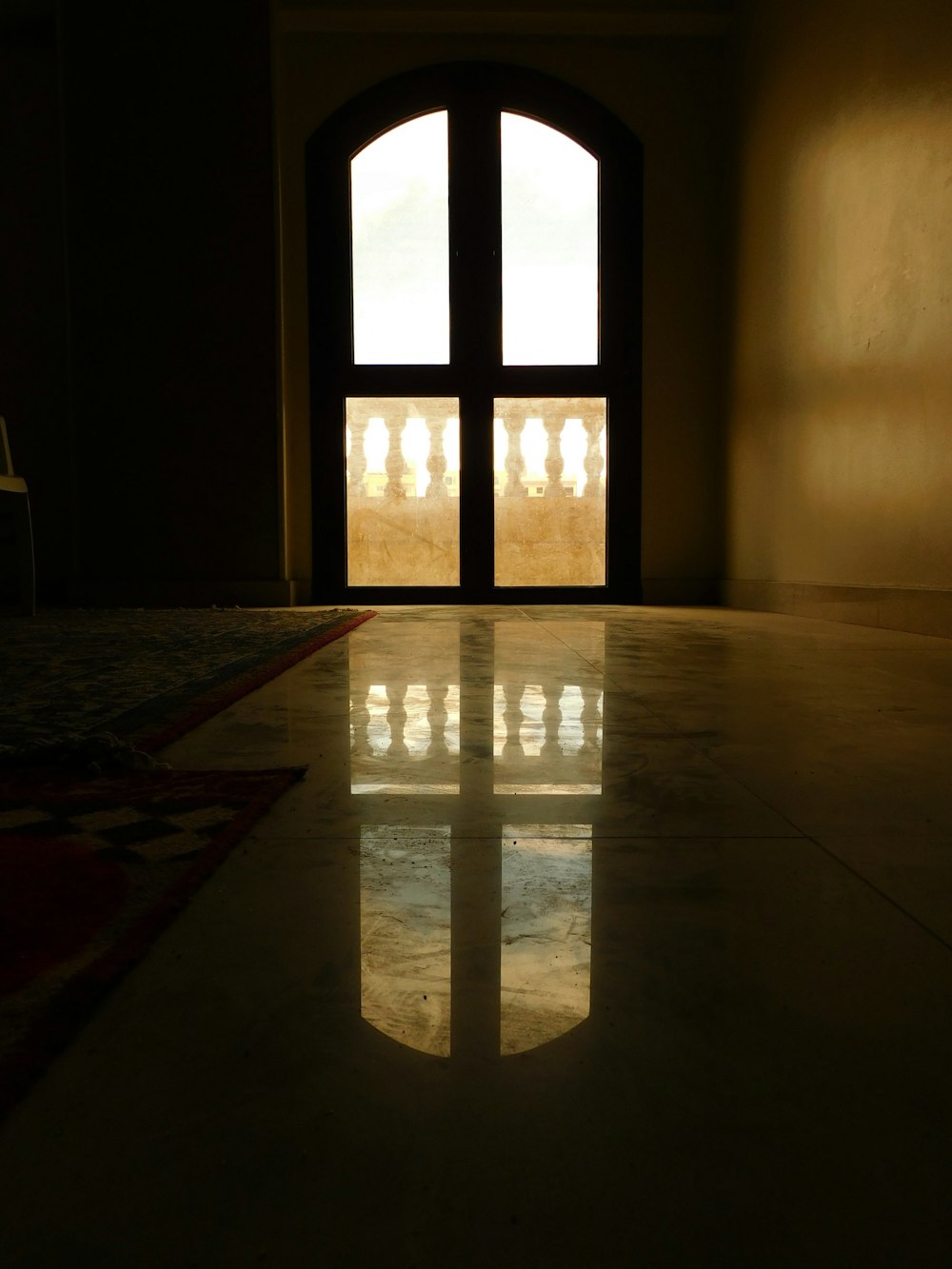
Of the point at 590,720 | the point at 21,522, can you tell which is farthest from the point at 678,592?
the point at 590,720

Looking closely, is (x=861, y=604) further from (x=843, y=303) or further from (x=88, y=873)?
(x=88, y=873)

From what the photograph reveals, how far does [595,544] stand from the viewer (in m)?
5.34

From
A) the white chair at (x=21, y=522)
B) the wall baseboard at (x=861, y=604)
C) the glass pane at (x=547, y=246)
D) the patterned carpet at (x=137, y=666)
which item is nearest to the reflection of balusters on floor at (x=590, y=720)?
the patterned carpet at (x=137, y=666)

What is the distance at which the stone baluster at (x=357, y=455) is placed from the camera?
5246mm

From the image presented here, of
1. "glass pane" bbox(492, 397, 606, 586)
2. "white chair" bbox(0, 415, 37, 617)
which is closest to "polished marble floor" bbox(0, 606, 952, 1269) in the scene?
"white chair" bbox(0, 415, 37, 617)

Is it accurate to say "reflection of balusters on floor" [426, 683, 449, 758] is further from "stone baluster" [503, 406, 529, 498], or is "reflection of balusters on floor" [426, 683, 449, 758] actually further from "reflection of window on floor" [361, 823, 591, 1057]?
"stone baluster" [503, 406, 529, 498]

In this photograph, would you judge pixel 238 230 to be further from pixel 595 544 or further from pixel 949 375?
pixel 949 375

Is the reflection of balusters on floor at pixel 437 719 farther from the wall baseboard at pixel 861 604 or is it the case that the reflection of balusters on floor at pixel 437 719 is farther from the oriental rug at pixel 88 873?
the wall baseboard at pixel 861 604

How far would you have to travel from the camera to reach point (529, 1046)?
47 centimetres

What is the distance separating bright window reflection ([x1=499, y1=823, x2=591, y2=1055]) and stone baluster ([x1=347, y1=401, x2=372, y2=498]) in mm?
4575

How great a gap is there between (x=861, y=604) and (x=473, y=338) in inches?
107

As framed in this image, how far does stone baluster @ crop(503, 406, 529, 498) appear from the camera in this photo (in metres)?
5.23

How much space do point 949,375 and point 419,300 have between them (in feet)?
10.1

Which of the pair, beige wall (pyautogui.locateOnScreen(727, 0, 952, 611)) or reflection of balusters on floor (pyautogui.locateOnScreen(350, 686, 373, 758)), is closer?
reflection of balusters on floor (pyautogui.locateOnScreen(350, 686, 373, 758))
